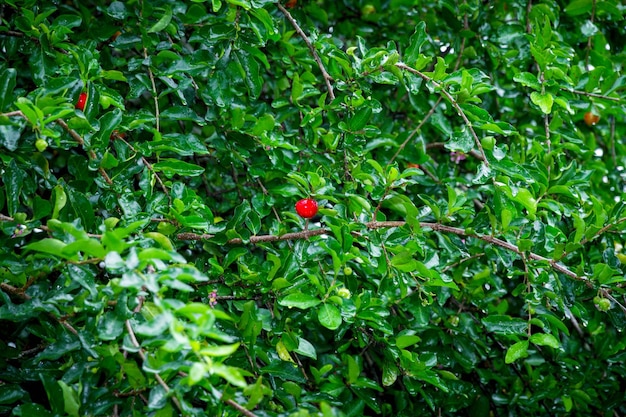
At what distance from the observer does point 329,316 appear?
4.42 ft

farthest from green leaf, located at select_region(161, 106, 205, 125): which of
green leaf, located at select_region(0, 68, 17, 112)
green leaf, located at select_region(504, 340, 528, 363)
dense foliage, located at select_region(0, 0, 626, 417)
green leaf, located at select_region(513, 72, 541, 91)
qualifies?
green leaf, located at select_region(504, 340, 528, 363)

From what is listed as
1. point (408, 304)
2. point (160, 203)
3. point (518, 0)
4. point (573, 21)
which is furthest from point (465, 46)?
point (160, 203)

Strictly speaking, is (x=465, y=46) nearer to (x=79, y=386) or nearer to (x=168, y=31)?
(x=168, y=31)

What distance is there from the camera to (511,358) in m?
1.55

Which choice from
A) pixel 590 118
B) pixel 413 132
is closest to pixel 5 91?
pixel 413 132

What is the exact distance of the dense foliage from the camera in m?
1.18

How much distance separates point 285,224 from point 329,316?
12.4 inches

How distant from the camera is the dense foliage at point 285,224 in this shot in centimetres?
118

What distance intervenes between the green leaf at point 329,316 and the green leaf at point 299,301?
18 mm

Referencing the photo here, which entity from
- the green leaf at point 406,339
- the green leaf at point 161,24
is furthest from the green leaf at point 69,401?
the green leaf at point 161,24

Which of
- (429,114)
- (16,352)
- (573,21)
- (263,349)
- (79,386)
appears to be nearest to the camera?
(79,386)

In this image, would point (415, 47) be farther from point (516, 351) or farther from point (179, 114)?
point (516, 351)

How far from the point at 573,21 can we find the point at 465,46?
0.45 m

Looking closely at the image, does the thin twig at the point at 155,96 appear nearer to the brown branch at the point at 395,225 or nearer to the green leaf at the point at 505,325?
the brown branch at the point at 395,225
